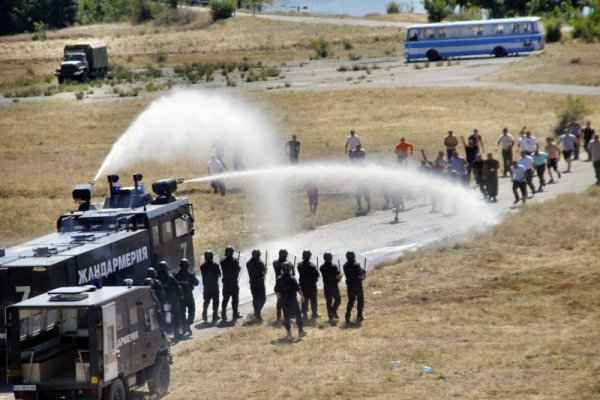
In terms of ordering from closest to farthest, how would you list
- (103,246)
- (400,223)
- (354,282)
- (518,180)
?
(103,246), (354,282), (400,223), (518,180)

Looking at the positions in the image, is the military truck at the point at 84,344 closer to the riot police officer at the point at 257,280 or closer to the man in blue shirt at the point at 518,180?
the riot police officer at the point at 257,280

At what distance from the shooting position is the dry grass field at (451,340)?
17719 millimetres

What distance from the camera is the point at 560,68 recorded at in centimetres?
6725

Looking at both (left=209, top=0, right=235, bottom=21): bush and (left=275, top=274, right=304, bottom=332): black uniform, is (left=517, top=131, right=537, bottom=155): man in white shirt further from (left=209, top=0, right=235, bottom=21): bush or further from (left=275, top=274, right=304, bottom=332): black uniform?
(left=209, top=0, right=235, bottom=21): bush

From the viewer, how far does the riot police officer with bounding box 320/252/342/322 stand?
874 inches

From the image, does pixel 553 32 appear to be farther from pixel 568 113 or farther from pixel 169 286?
pixel 169 286

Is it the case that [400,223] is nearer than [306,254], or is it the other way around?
[306,254]

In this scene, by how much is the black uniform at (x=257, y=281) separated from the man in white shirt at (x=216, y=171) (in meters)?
14.3

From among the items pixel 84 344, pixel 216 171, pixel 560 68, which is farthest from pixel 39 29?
pixel 84 344

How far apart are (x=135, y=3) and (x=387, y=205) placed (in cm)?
10458

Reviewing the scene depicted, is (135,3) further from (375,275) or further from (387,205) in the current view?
(375,275)

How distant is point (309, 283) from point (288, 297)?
4.31 ft

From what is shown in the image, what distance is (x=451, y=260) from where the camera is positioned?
88.4 ft

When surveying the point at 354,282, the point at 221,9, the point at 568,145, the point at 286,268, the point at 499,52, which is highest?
the point at 221,9
